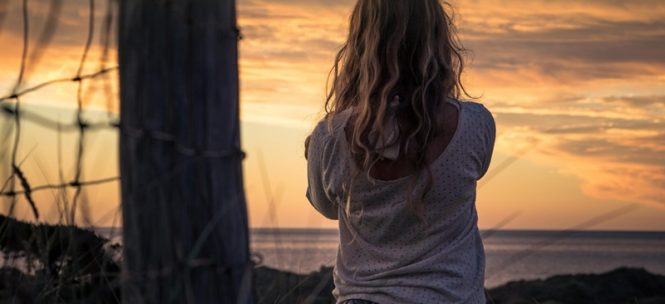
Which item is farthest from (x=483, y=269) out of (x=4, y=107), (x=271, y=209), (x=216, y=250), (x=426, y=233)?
(x=4, y=107)

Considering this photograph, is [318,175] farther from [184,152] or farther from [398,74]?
[184,152]

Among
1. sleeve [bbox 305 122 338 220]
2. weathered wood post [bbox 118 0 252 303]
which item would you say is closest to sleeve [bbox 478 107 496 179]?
sleeve [bbox 305 122 338 220]

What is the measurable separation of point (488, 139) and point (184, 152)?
119 cm

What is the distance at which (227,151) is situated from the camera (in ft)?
7.57

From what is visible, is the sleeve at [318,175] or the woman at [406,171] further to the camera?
the sleeve at [318,175]

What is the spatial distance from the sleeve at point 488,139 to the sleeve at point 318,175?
522mm

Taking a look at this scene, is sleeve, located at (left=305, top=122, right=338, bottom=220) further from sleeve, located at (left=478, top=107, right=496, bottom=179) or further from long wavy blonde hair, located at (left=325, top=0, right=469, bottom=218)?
sleeve, located at (left=478, top=107, right=496, bottom=179)

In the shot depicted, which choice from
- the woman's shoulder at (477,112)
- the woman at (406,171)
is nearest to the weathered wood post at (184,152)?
the woman at (406,171)

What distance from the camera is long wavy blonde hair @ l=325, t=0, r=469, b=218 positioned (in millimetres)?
2918

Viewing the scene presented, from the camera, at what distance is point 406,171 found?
9.65 ft

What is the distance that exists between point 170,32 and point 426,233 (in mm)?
1097

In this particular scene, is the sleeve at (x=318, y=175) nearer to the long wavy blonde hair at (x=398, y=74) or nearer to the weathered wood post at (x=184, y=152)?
the long wavy blonde hair at (x=398, y=74)

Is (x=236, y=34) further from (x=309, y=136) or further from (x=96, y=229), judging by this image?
(x=96, y=229)

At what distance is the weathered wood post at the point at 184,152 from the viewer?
2.29 meters
